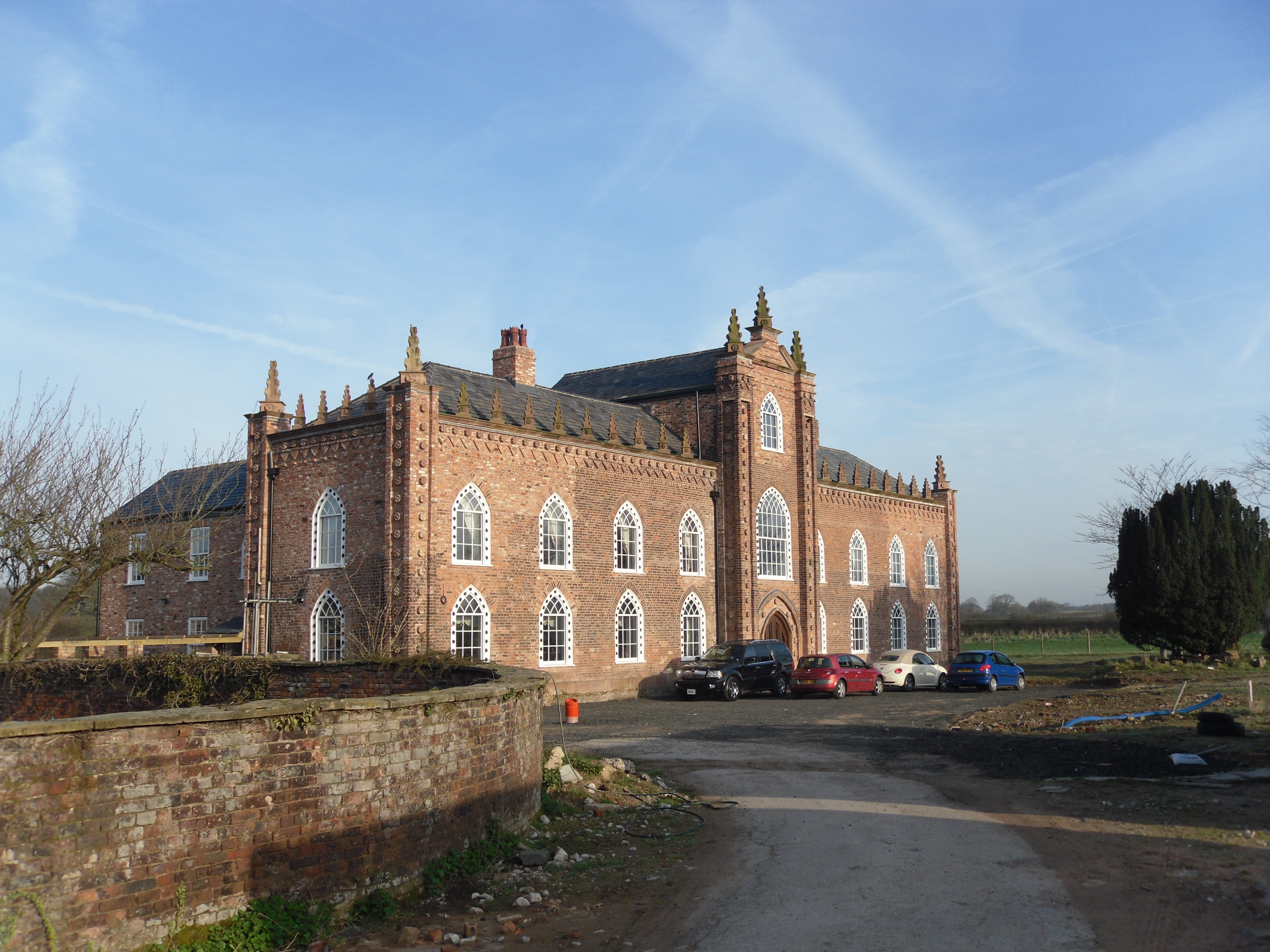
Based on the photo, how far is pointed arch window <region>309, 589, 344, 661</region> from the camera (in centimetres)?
2497

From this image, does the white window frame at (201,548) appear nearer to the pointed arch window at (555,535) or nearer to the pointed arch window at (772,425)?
the pointed arch window at (555,535)

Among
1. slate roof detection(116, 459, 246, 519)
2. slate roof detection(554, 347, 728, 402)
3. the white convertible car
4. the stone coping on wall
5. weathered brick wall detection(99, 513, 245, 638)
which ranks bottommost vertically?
the white convertible car

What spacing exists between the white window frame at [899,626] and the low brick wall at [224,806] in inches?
1373

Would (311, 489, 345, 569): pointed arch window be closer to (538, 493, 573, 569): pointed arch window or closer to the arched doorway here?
(538, 493, 573, 569): pointed arch window

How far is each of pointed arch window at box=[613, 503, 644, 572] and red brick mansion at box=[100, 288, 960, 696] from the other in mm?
62

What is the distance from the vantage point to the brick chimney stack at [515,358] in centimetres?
3322

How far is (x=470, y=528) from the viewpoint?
2536 centimetres

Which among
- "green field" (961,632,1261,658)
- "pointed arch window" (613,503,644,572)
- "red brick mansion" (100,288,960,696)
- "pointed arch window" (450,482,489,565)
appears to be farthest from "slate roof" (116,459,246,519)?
"green field" (961,632,1261,658)

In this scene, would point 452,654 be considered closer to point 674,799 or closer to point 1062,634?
point 674,799

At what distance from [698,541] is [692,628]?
9.05 ft

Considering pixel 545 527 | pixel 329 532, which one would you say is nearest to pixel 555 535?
pixel 545 527

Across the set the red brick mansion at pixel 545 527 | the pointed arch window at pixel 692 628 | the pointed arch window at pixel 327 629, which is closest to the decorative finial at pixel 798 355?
the red brick mansion at pixel 545 527

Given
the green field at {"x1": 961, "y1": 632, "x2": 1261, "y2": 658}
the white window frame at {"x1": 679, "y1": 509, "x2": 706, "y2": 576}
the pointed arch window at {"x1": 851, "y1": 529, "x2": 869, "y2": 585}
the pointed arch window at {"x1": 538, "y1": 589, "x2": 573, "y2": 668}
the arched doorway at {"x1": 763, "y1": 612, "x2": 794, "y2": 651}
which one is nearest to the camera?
the pointed arch window at {"x1": 538, "y1": 589, "x2": 573, "y2": 668}

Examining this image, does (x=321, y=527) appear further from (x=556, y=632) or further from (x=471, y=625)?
(x=556, y=632)
